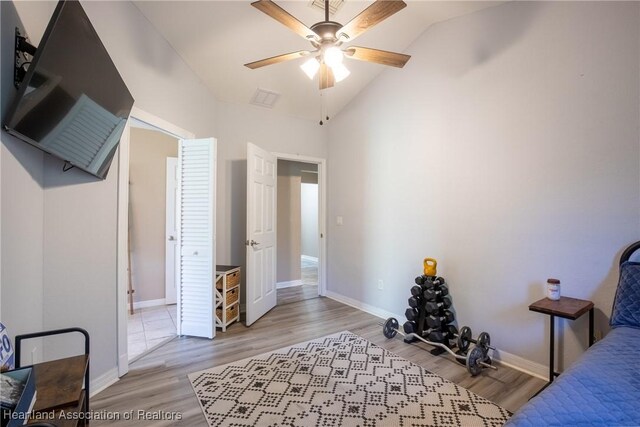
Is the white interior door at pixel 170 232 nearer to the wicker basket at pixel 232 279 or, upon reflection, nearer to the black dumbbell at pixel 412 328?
the wicker basket at pixel 232 279

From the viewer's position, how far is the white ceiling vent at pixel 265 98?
3.91m

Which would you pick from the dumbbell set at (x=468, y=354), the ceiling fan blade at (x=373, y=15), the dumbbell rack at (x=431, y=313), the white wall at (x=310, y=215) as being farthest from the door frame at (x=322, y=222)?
the white wall at (x=310, y=215)

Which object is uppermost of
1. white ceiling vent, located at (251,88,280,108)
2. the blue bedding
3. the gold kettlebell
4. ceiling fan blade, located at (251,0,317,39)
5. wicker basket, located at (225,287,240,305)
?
white ceiling vent, located at (251,88,280,108)

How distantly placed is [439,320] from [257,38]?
3272 mm

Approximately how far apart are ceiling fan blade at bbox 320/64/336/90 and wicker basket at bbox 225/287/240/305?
2.41 metres

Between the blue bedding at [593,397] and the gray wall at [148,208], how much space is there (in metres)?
4.41

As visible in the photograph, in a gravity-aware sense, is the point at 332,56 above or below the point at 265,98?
below

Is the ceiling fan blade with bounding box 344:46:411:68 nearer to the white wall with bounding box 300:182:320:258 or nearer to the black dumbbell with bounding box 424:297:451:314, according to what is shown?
the black dumbbell with bounding box 424:297:451:314

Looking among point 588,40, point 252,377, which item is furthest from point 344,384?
point 588,40

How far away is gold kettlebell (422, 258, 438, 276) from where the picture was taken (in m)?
3.10

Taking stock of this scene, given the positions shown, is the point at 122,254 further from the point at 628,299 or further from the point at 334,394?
the point at 628,299

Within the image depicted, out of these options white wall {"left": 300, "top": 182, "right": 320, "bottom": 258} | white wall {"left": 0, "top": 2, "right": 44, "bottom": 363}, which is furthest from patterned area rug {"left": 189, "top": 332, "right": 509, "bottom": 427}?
white wall {"left": 300, "top": 182, "right": 320, "bottom": 258}

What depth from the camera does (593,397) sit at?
1.14 metres

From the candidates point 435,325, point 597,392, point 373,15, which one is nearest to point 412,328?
point 435,325
